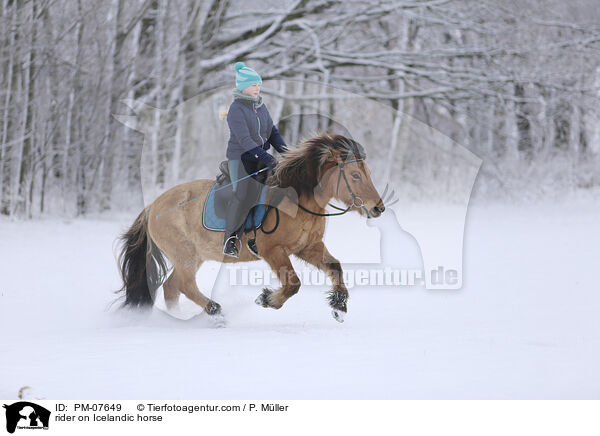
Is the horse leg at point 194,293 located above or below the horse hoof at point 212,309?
above

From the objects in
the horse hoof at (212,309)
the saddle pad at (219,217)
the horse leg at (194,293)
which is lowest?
the horse hoof at (212,309)

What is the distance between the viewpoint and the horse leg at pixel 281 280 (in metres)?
5.51

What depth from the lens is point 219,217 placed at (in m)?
5.88

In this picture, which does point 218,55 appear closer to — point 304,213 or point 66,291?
point 66,291

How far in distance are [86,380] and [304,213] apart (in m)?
2.16

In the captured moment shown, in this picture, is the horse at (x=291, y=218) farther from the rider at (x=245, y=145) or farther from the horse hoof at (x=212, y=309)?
the rider at (x=245, y=145)

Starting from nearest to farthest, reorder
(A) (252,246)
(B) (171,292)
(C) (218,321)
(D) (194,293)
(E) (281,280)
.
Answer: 1. (E) (281,280)
2. (A) (252,246)
3. (C) (218,321)
4. (D) (194,293)
5. (B) (171,292)

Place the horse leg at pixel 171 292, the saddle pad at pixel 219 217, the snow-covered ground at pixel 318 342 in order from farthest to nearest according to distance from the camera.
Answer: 1. the horse leg at pixel 171 292
2. the saddle pad at pixel 219 217
3. the snow-covered ground at pixel 318 342

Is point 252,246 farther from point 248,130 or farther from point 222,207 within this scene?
point 248,130

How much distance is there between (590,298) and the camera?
24.0 ft

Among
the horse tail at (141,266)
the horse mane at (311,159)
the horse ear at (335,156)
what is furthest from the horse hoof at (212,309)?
the horse ear at (335,156)

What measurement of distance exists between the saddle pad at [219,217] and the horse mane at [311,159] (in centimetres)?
20

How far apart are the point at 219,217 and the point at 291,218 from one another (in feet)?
2.36

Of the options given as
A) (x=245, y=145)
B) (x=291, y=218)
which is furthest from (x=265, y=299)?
(x=245, y=145)
